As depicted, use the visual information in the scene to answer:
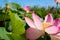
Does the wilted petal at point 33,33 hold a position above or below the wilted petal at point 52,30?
below

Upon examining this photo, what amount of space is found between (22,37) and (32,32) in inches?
2.5

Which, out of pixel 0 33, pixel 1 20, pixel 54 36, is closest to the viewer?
pixel 54 36

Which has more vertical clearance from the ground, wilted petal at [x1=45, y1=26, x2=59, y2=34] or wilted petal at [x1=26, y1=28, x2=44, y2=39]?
wilted petal at [x1=45, y1=26, x2=59, y2=34]

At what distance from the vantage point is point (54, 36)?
0.83m

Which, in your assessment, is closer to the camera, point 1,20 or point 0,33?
point 0,33

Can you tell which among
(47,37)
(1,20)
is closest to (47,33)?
(47,37)

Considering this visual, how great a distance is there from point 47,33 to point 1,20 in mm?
890

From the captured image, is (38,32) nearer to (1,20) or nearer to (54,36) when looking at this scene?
(54,36)

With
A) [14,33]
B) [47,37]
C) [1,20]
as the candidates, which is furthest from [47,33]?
[1,20]

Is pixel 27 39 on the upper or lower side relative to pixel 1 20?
upper

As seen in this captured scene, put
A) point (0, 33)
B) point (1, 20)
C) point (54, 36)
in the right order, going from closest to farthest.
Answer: point (54, 36) < point (0, 33) < point (1, 20)

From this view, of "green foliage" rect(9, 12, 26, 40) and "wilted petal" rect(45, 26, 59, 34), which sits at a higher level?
"wilted petal" rect(45, 26, 59, 34)

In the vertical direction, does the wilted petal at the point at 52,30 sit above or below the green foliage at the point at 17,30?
above

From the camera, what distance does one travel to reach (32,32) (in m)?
0.84
